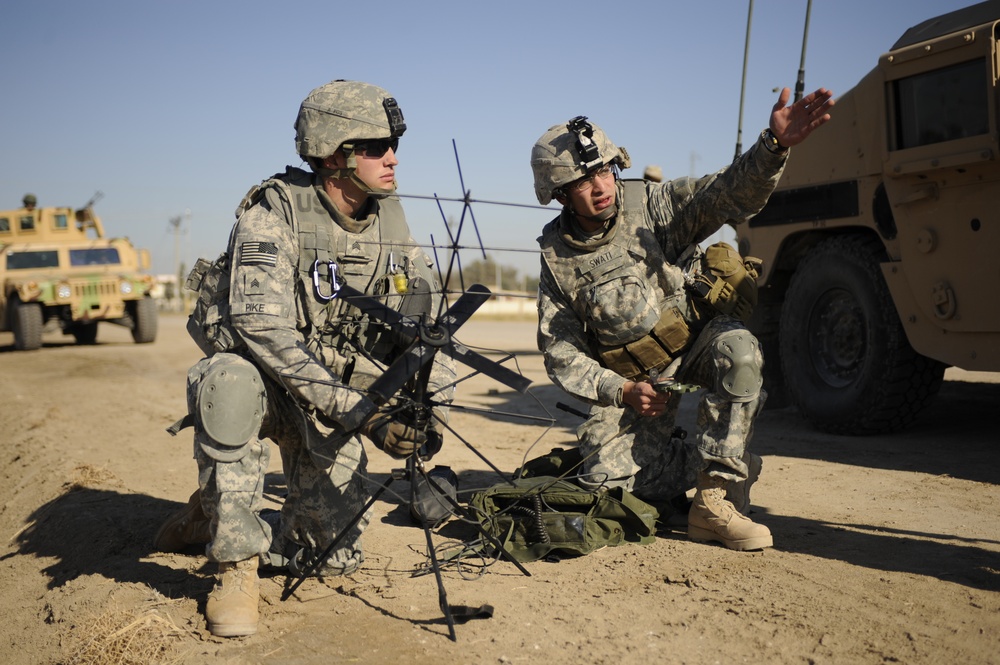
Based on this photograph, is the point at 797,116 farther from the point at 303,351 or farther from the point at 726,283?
the point at 303,351

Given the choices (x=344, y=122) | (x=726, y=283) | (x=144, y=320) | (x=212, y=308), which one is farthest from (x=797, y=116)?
(x=144, y=320)

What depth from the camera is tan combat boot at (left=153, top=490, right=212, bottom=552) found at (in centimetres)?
434

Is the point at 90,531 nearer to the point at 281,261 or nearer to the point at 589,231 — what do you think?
the point at 281,261

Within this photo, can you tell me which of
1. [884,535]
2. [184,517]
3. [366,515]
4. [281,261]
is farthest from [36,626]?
[884,535]

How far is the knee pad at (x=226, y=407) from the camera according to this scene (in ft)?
11.5

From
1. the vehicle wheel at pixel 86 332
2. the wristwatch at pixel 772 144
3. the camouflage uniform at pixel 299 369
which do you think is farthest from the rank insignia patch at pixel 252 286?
the vehicle wheel at pixel 86 332

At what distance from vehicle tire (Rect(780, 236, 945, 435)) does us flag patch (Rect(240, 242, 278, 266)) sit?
4.12m

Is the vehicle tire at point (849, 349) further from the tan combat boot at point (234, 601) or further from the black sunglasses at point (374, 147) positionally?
the tan combat boot at point (234, 601)

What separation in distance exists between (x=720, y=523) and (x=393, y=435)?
146 centimetres

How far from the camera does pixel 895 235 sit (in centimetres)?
609

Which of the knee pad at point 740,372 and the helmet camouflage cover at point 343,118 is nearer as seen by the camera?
the helmet camouflage cover at point 343,118

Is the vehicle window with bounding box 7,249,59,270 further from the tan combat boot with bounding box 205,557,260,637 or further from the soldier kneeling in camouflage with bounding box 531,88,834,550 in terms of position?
the tan combat boot with bounding box 205,557,260,637

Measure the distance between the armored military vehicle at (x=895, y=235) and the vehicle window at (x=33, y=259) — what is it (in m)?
14.7

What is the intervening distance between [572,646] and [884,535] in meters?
1.72
